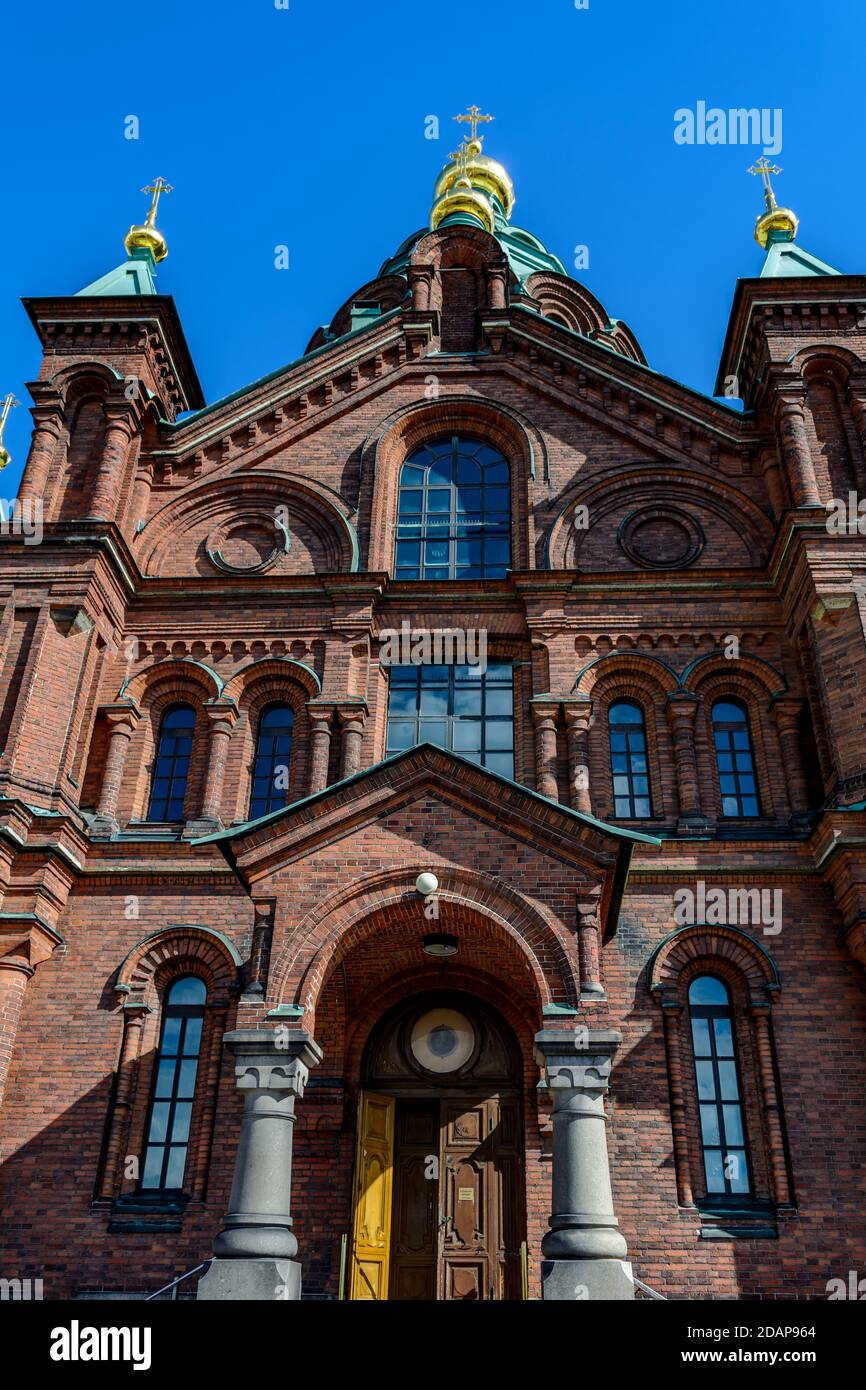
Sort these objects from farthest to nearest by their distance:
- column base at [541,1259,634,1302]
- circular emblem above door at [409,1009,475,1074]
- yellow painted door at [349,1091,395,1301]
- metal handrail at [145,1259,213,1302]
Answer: circular emblem above door at [409,1009,475,1074] < yellow painted door at [349,1091,395,1301] < metal handrail at [145,1259,213,1302] < column base at [541,1259,634,1302]

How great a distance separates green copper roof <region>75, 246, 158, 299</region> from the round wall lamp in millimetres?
12291

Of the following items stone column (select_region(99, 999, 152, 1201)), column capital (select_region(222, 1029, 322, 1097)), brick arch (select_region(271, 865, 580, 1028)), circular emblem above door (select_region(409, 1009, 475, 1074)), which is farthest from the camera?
circular emblem above door (select_region(409, 1009, 475, 1074))

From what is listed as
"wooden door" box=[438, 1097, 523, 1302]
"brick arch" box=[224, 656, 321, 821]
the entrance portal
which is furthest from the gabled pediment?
"brick arch" box=[224, 656, 321, 821]

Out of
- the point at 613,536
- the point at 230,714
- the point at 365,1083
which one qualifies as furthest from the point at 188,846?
the point at 613,536

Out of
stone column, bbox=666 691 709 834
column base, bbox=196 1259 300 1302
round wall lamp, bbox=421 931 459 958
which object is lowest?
column base, bbox=196 1259 300 1302

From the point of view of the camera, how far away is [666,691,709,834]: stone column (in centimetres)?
1530

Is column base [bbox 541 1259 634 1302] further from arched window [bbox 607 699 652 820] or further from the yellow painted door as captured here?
arched window [bbox 607 699 652 820]

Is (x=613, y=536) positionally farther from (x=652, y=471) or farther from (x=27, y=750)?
(x=27, y=750)

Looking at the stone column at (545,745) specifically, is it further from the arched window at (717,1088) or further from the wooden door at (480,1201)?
the wooden door at (480,1201)

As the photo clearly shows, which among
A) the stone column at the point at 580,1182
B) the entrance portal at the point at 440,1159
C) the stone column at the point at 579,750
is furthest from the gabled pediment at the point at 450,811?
the entrance portal at the point at 440,1159

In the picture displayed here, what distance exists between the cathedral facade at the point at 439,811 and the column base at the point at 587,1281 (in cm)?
3

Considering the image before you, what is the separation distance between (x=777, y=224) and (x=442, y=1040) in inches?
612

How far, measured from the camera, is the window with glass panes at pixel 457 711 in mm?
16484

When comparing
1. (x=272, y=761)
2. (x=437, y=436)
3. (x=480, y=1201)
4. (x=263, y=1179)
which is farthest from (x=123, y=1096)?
(x=437, y=436)
